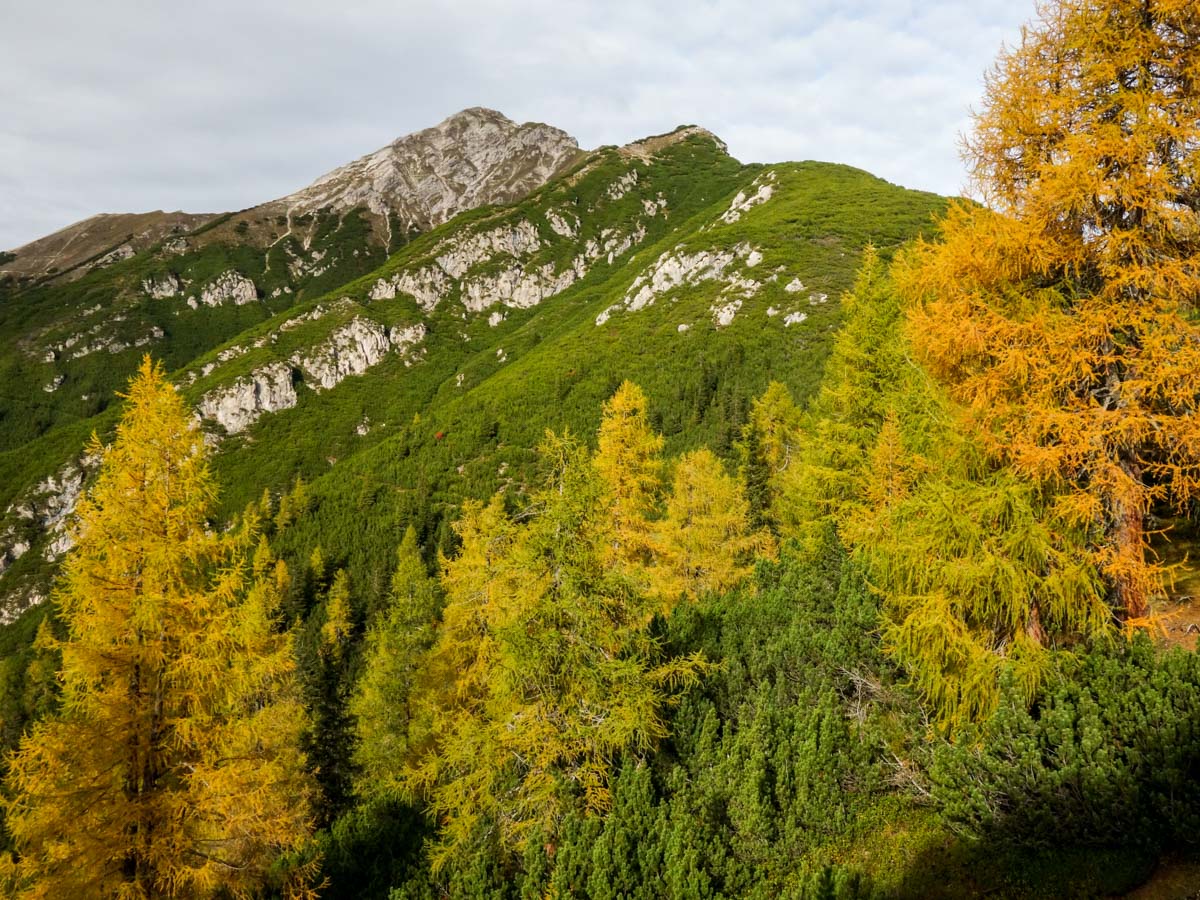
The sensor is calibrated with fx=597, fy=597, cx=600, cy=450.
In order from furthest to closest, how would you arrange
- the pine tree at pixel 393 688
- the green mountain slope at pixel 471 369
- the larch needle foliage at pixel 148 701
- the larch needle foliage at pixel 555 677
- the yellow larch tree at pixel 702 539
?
the green mountain slope at pixel 471 369 → the yellow larch tree at pixel 702 539 → the pine tree at pixel 393 688 → the larch needle foliage at pixel 148 701 → the larch needle foliage at pixel 555 677

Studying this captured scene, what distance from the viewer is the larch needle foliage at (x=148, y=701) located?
9.82 meters

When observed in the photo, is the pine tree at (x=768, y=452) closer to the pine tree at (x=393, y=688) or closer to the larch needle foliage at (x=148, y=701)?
the pine tree at (x=393, y=688)

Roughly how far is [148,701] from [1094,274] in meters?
16.6

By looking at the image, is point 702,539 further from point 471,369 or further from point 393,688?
point 471,369

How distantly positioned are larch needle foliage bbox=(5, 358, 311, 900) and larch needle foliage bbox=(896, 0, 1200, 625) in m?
12.8

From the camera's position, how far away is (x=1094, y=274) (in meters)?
8.41

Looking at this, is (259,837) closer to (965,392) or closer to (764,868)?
(764,868)

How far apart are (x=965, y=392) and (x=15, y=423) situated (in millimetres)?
259106

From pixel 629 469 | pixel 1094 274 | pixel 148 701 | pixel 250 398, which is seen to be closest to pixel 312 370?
pixel 250 398

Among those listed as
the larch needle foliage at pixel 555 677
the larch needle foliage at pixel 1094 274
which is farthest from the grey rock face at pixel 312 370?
the larch needle foliage at pixel 1094 274

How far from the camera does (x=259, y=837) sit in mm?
11641

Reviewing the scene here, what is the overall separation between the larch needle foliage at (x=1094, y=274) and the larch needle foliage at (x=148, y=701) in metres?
12.8

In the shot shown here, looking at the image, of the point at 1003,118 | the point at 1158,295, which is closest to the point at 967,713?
the point at 1158,295

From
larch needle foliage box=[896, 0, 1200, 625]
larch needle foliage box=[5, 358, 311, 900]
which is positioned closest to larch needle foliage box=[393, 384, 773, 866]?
larch needle foliage box=[5, 358, 311, 900]
